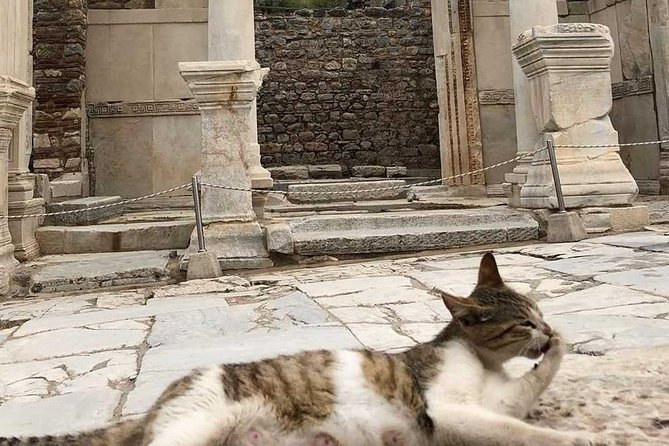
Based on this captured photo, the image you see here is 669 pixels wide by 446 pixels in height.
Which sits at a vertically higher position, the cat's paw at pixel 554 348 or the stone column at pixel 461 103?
the stone column at pixel 461 103

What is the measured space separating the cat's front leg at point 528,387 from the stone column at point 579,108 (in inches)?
181

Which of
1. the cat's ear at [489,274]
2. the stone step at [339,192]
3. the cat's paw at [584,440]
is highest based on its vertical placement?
the stone step at [339,192]

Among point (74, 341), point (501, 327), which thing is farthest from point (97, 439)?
point (74, 341)

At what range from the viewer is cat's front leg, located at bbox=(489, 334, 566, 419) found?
1513 millimetres

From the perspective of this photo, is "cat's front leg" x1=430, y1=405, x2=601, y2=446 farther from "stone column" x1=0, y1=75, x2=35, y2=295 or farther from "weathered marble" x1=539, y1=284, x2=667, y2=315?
"stone column" x1=0, y1=75, x2=35, y2=295

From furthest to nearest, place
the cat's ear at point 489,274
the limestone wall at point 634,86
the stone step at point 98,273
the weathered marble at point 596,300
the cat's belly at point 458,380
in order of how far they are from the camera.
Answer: the limestone wall at point 634,86, the stone step at point 98,273, the weathered marble at point 596,300, the cat's ear at point 489,274, the cat's belly at point 458,380

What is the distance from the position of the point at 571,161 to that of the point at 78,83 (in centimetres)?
726

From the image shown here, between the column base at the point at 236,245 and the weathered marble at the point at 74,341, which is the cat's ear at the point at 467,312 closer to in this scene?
the weathered marble at the point at 74,341

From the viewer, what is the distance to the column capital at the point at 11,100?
5078 millimetres

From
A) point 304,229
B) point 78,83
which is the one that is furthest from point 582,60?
point 78,83

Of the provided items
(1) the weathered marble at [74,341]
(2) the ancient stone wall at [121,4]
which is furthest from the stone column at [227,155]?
(2) the ancient stone wall at [121,4]

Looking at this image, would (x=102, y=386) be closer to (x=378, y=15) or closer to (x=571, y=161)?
(x=571, y=161)

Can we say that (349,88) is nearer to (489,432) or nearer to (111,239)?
(111,239)

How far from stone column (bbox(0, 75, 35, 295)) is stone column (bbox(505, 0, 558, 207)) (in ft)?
17.5
